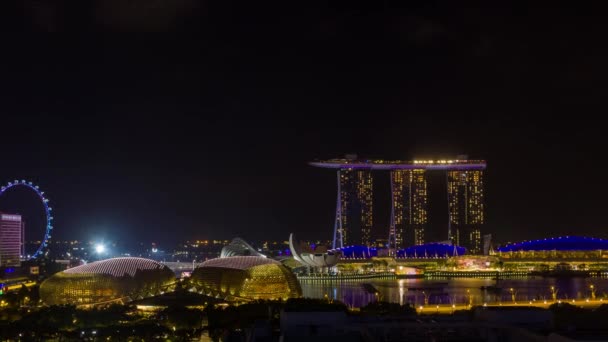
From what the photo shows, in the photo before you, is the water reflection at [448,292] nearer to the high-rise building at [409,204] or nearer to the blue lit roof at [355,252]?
the blue lit roof at [355,252]

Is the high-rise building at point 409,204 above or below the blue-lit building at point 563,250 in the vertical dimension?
above

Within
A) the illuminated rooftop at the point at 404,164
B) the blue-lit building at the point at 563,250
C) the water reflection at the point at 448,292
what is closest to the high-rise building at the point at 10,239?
the water reflection at the point at 448,292

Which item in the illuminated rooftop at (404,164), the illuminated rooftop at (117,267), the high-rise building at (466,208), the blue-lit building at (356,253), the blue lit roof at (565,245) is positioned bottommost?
the illuminated rooftop at (117,267)

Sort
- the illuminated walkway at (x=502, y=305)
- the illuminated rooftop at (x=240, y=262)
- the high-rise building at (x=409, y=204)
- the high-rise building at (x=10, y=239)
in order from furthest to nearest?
the high-rise building at (x=409, y=204)
the high-rise building at (x=10, y=239)
the illuminated rooftop at (x=240, y=262)
the illuminated walkway at (x=502, y=305)

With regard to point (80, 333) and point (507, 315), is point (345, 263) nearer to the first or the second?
point (80, 333)

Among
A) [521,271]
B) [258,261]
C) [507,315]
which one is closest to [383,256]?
[521,271]

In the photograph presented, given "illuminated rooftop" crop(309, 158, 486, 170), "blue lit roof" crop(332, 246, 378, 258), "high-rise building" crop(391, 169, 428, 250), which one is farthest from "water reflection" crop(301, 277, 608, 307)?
"high-rise building" crop(391, 169, 428, 250)

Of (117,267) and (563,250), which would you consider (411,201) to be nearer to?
(563,250)

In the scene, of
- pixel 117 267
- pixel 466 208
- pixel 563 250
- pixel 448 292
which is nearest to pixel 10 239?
pixel 117 267
